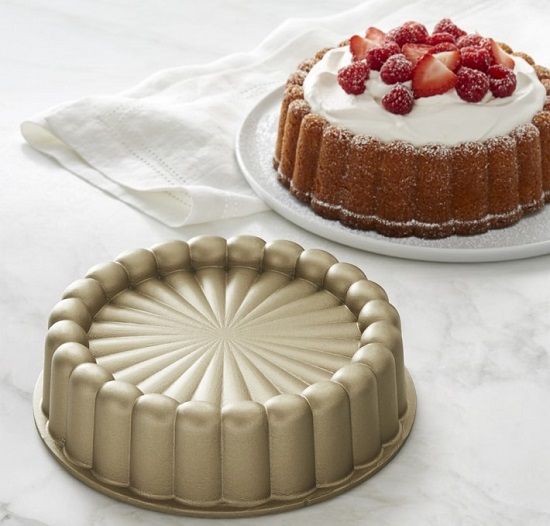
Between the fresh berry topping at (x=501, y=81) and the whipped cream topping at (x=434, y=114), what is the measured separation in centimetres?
1

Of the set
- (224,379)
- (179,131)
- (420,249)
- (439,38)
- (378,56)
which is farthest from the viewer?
(179,131)

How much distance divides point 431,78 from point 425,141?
0.11 meters

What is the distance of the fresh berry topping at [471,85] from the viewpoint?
1901mm

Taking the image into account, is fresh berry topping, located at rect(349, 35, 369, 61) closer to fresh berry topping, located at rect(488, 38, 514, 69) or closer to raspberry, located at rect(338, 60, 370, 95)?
raspberry, located at rect(338, 60, 370, 95)

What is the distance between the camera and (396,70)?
1.92m

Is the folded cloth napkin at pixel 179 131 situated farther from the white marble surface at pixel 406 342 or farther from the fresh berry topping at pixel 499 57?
the fresh berry topping at pixel 499 57

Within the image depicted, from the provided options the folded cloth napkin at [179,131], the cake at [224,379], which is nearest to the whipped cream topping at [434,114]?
the folded cloth napkin at [179,131]

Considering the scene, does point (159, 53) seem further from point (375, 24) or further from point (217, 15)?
point (375, 24)

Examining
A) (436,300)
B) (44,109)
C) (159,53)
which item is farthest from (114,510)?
(159,53)

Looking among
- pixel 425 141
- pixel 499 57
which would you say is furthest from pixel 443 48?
pixel 425 141

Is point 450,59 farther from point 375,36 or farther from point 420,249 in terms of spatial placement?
point 420,249

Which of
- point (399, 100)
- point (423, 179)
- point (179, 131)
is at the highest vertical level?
point (399, 100)

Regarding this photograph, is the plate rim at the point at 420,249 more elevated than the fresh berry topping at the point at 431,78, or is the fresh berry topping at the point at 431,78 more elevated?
the fresh berry topping at the point at 431,78

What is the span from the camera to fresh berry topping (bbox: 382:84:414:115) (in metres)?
1.89
